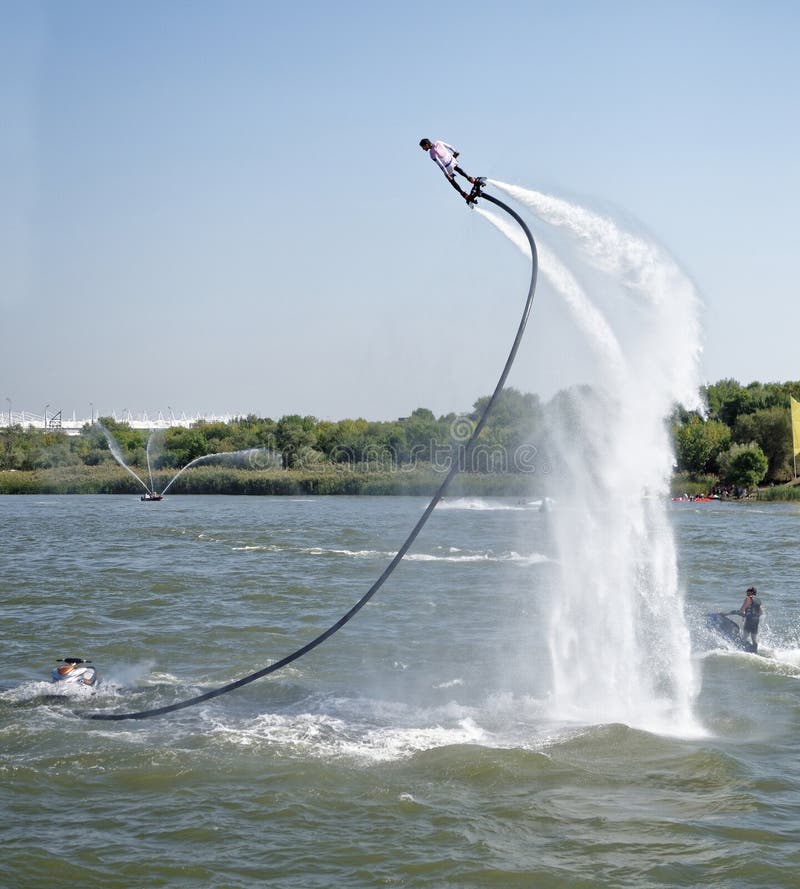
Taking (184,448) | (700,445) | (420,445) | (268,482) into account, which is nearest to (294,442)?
(184,448)

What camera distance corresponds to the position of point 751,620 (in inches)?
875

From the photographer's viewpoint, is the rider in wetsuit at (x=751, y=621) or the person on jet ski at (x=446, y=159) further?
the rider in wetsuit at (x=751, y=621)

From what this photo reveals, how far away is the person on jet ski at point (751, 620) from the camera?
869 inches

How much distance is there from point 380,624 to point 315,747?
38.2 feet

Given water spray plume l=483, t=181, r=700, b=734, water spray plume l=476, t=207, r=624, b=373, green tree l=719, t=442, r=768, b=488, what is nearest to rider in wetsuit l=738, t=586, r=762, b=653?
water spray plume l=483, t=181, r=700, b=734

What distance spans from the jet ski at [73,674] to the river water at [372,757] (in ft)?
0.90

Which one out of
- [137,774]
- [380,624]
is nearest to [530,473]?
[380,624]

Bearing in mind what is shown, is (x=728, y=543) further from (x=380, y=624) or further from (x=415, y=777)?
(x=415, y=777)

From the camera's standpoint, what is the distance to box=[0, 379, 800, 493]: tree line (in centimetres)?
7650

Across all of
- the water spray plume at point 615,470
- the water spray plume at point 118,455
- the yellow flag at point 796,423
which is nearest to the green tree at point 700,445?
the yellow flag at point 796,423

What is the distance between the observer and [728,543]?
45469 millimetres

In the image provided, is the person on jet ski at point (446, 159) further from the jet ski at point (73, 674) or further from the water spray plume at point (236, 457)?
the water spray plume at point (236, 457)

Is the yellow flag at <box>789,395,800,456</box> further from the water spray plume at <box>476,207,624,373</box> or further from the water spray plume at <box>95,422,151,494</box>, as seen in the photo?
the water spray plume at <box>476,207,624,373</box>

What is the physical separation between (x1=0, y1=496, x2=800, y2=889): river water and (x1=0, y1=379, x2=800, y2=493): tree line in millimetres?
31781
